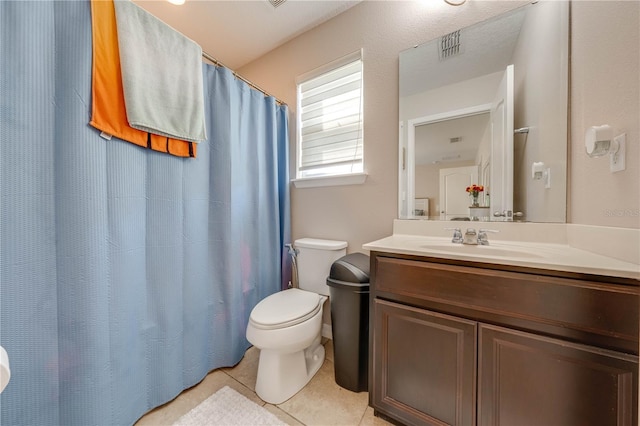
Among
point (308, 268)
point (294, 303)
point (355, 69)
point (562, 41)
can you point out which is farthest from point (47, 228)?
point (562, 41)

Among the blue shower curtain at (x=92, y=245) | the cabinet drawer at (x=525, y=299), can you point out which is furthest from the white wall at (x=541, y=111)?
the blue shower curtain at (x=92, y=245)

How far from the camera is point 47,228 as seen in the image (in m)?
0.87

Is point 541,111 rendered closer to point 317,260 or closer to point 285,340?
point 317,260

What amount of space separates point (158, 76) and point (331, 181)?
1.19m

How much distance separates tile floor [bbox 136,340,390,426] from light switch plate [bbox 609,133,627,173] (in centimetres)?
143

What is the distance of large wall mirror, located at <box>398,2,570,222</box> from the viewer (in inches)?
43.6

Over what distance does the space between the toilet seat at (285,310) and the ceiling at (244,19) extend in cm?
207

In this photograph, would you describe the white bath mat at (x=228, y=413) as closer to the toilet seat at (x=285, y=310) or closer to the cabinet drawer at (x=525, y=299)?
the toilet seat at (x=285, y=310)

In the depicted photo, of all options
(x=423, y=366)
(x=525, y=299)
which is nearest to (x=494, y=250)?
(x=525, y=299)

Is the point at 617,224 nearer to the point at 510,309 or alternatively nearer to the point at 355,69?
the point at 510,309

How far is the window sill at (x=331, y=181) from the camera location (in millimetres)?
1627

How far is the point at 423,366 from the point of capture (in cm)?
96

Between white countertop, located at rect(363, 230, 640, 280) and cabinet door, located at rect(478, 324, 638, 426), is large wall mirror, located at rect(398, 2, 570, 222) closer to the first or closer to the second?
white countertop, located at rect(363, 230, 640, 280)

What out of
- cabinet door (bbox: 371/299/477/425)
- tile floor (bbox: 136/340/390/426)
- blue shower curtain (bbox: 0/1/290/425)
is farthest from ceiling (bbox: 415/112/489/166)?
tile floor (bbox: 136/340/390/426)
